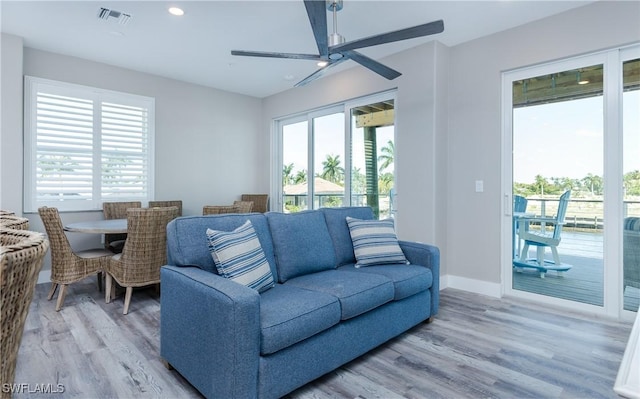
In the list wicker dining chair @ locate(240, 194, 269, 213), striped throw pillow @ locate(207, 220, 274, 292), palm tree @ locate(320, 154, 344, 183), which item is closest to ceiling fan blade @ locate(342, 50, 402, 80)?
striped throw pillow @ locate(207, 220, 274, 292)

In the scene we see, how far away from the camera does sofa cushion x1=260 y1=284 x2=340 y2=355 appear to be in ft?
5.54

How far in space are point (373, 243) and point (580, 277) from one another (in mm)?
2116

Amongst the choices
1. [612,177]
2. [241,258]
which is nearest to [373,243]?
[241,258]

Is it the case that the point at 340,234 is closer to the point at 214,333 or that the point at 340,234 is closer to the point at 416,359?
the point at 416,359

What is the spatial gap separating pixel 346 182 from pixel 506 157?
211 centimetres

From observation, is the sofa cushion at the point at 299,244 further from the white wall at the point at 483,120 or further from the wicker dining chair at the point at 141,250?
the white wall at the point at 483,120

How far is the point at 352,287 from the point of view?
87.9 inches

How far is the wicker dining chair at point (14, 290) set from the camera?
25.9 inches

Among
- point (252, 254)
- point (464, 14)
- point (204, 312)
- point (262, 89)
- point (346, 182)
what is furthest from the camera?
point (262, 89)

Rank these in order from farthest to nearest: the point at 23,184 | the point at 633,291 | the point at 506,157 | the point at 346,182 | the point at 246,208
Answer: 1. the point at 346,182
2. the point at 246,208
3. the point at 23,184
4. the point at 506,157
5. the point at 633,291

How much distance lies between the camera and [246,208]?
4.28m

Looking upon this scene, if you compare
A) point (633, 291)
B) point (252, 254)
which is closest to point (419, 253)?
point (252, 254)

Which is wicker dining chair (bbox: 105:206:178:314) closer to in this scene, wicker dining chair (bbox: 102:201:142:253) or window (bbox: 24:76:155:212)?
wicker dining chair (bbox: 102:201:142:253)

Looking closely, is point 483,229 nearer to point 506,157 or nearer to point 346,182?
point 506,157
